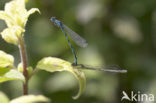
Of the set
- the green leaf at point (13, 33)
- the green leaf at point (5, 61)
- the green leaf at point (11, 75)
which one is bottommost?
the green leaf at point (11, 75)

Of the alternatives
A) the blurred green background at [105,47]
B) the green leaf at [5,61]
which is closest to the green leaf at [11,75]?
the green leaf at [5,61]

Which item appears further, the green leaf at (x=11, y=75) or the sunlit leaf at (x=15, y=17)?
the sunlit leaf at (x=15, y=17)

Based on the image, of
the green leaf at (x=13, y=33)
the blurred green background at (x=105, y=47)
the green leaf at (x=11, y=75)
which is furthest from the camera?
the blurred green background at (x=105, y=47)

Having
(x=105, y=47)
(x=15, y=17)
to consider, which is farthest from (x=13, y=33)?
(x=105, y=47)

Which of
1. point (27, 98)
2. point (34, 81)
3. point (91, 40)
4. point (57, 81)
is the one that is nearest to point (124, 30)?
point (91, 40)

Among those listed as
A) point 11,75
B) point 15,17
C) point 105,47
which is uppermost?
point 15,17

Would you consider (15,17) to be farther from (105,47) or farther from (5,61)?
(105,47)

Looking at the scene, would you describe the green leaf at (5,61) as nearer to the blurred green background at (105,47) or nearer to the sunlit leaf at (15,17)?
the sunlit leaf at (15,17)

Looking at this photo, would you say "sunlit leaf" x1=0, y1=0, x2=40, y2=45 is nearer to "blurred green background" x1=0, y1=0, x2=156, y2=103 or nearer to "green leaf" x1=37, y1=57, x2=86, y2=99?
"green leaf" x1=37, y1=57, x2=86, y2=99
